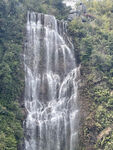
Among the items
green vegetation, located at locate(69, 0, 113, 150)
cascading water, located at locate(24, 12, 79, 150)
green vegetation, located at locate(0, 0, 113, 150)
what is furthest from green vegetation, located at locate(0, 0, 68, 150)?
green vegetation, located at locate(69, 0, 113, 150)

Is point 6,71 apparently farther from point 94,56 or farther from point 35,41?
point 94,56

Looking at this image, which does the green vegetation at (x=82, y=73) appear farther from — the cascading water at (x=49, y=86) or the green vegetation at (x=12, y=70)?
the cascading water at (x=49, y=86)

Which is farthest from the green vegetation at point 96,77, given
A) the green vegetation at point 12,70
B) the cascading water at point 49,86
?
the green vegetation at point 12,70

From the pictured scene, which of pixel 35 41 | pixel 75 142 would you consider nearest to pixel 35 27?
pixel 35 41

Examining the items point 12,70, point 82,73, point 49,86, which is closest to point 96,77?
point 82,73

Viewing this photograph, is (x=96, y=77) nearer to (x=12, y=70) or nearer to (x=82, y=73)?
(x=82, y=73)
